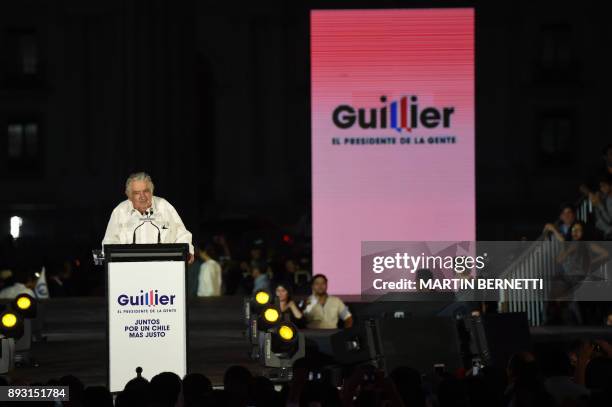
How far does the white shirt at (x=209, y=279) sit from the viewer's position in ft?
65.5

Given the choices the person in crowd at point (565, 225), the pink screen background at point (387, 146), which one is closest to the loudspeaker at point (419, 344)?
the person in crowd at point (565, 225)

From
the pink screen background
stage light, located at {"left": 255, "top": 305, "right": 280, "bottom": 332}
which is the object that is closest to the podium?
stage light, located at {"left": 255, "top": 305, "right": 280, "bottom": 332}

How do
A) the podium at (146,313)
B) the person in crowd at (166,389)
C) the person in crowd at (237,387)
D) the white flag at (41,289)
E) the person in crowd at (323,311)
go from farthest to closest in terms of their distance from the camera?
the white flag at (41,289) < the person in crowd at (323,311) < the podium at (146,313) < the person in crowd at (166,389) < the person in crowd at (237,387)

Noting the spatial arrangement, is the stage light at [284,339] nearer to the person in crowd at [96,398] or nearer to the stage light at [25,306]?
the stage light at [25,306]

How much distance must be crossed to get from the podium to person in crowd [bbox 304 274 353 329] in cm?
517

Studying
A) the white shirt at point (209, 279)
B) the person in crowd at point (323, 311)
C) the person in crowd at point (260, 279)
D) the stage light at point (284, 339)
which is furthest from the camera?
the white shirt at point (209, 279)

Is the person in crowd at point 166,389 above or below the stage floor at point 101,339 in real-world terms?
above

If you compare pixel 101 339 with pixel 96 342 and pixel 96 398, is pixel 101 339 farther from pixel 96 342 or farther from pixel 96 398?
pixel 96 398

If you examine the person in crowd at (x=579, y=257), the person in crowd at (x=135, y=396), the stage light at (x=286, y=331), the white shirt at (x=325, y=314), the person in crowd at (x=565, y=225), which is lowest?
the white shirt at (x=325, y=314)

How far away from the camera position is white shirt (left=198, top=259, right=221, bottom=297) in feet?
65.5

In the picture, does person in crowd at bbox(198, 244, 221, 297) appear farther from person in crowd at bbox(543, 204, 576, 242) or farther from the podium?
the podium

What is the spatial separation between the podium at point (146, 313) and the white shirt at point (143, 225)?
415 millimetres

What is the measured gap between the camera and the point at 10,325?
1333cm

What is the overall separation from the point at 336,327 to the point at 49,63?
3247cm
